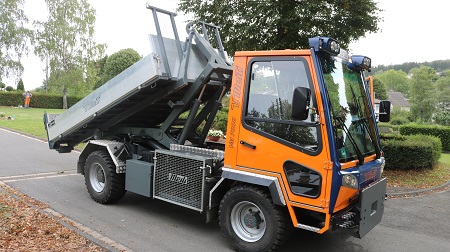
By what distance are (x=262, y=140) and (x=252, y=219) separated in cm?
102

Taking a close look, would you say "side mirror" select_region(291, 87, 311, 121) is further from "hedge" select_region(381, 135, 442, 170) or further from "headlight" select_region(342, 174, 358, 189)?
"hedge" select_region(381, 135, 442, 170)

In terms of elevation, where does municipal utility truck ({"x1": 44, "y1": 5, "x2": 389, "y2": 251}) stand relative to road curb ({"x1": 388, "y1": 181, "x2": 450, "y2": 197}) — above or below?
above

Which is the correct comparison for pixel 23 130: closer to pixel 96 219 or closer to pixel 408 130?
pixel 96 219

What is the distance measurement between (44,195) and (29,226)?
86.9 inches

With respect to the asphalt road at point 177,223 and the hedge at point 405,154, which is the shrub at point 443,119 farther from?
the asphalt road at point 177,223

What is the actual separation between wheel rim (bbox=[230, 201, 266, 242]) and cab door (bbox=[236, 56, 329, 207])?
0.52 meters

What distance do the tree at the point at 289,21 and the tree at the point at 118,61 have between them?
43.6 metres

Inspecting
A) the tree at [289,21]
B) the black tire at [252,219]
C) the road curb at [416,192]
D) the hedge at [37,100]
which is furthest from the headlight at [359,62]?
the hedge at [37,100]

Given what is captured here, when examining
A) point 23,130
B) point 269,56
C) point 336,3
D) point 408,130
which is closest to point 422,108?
point 408,130

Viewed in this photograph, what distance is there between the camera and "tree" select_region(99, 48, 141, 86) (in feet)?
176

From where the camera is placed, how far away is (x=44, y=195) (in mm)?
6750

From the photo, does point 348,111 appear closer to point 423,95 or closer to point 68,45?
point 68,45

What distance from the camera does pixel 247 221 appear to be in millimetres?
4551

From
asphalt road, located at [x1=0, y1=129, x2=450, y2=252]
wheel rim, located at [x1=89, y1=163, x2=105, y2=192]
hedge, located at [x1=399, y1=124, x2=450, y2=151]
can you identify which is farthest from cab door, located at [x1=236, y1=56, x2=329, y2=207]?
hedge, located at [x1=399, y1=124, x2=450, y2=151]
